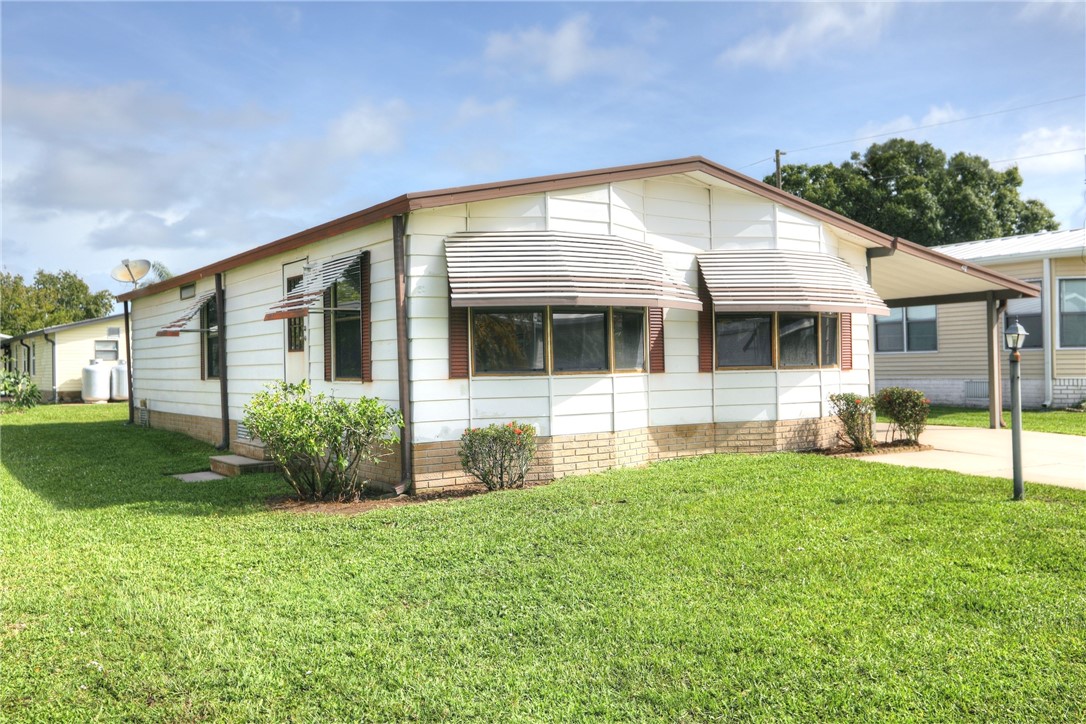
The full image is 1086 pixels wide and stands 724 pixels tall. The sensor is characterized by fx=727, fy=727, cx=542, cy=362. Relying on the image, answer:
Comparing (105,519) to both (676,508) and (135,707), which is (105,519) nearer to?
(135,707)

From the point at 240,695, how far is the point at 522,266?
574 centimetres

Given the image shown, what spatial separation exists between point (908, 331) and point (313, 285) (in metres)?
16.6

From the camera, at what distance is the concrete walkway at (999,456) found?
8.76m

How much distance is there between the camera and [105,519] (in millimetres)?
7367

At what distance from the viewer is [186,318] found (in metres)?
13.7

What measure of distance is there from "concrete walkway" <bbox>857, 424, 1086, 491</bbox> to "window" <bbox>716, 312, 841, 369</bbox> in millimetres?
1769

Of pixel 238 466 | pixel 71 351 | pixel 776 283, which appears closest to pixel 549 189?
pixel 776 283

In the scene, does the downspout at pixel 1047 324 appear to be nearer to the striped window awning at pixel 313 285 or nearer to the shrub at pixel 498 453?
the shrub at pixel 498 453

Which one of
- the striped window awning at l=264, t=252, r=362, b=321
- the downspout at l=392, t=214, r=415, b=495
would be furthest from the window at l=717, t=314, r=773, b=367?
the striped window awning at l=264, t=252, r=362, b=321

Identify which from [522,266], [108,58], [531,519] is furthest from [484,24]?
[531,519]

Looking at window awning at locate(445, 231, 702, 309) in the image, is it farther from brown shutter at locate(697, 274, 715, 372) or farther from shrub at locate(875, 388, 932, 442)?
shrub at locate(875, 388, 932, 442)

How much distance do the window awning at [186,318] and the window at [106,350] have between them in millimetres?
17358

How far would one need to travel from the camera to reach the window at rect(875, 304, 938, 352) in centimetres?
1941

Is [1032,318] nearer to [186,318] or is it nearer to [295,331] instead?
[295,331]
